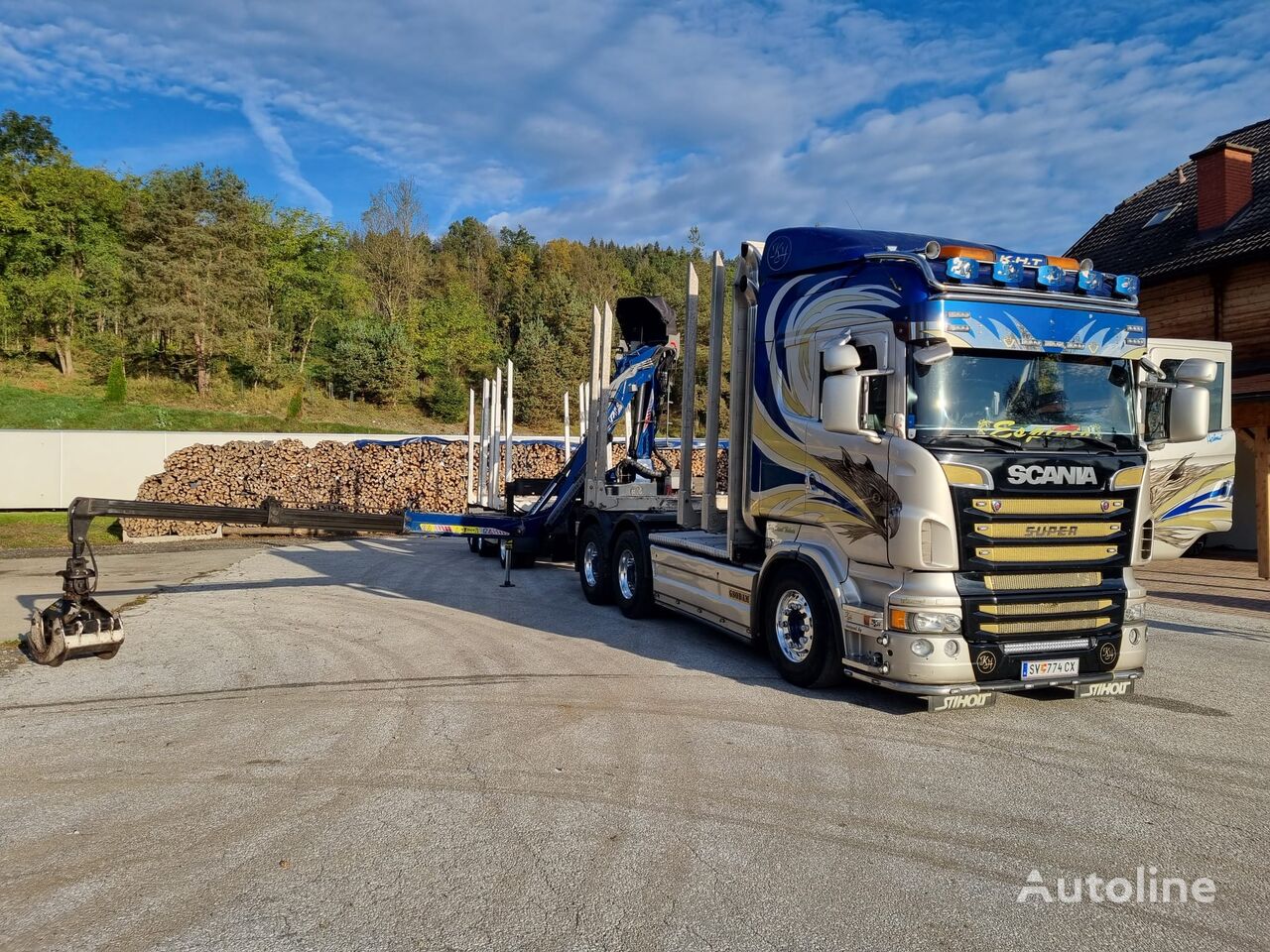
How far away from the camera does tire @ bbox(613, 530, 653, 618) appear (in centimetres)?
968

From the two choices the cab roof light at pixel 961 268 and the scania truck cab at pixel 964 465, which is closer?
the scania truck cab at pixel 964 465

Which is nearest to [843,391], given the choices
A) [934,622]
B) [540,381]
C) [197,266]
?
[934,622]

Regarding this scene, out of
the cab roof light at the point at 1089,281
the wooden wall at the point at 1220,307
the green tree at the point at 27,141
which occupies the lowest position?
the cab roof light at the point at 1089,281

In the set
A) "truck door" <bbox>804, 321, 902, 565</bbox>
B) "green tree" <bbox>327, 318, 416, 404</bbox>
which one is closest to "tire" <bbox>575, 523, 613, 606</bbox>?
"truck door" <bbox>804, 321, 902, 565</bbox>

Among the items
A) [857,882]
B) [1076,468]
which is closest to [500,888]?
[857,882]

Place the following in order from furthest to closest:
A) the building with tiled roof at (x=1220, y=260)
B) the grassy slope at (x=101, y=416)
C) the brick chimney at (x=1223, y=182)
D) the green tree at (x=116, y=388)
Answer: the green tree at (x=116, y=388)
the grassy slope at (x=101, y=416)
the brick chimney at (x=1223, y=182)
the building with tiled roof at (x=1220, y=260)

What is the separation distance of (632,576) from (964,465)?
17.0 feet

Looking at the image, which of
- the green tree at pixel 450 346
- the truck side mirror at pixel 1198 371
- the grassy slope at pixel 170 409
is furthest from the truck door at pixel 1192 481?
the green tree at pixel 450 346

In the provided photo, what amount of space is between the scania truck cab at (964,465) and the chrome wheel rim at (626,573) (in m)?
3.23

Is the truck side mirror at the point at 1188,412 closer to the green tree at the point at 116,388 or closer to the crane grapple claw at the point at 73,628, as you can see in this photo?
the crane grapple claw at the point at 73,628

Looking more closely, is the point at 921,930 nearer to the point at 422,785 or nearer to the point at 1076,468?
the point at 422,785

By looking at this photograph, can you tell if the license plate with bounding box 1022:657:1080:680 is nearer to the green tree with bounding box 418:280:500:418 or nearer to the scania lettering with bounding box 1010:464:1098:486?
the scania lettering with bounding box 1010:464:1098:486

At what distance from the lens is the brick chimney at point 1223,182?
18.6 m

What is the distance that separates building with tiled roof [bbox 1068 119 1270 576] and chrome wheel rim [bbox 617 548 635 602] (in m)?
10.6
